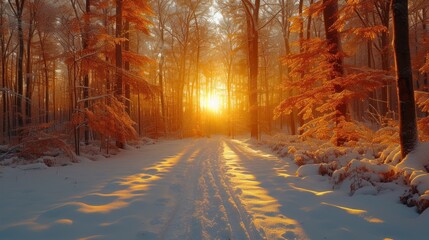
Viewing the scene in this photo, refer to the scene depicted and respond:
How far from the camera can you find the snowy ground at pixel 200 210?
10.1 feet

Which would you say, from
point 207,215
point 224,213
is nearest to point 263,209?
point 224,213

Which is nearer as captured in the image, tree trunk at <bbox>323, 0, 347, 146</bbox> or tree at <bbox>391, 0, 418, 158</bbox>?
tree at <bbox>391, 0, 418, 158</bbox>

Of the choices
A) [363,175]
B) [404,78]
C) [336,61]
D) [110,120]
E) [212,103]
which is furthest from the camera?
[212,103]

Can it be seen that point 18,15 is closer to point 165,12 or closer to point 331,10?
point 165,12

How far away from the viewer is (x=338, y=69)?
7.96 meters

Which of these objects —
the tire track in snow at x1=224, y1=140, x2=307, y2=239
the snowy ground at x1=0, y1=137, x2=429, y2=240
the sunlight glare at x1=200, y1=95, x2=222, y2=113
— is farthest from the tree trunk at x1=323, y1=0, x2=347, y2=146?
the sunlight glare at x1=200, y1=95, x2=222, y2=113

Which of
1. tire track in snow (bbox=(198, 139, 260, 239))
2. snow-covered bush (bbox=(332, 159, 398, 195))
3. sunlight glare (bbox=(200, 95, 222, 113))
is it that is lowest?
tire track in snow (bbox=(198, 139, 260, 239))

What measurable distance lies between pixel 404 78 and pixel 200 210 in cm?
451

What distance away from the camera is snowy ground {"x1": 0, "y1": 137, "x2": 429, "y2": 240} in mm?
3066

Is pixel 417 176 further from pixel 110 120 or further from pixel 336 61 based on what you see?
pixel 110 120

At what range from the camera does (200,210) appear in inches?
152

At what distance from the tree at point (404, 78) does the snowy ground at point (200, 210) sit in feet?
3.98

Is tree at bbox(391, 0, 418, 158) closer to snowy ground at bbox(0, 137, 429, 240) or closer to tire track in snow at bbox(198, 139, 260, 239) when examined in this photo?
snowy ground at bbox(0, 137, 429, 240)

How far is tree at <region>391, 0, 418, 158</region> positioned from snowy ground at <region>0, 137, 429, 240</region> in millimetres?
1213
